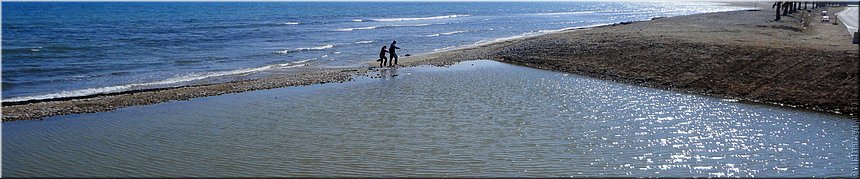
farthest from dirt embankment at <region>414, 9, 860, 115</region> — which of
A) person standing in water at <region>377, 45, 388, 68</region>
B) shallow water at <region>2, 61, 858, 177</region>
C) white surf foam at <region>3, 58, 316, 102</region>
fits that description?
white surf foam at <region>3, 58, 316, 102</region>

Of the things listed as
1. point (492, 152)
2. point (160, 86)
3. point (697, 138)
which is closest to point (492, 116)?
point (492, 152)

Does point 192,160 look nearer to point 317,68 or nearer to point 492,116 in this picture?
point 492,116

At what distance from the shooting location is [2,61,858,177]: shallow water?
12570 mm

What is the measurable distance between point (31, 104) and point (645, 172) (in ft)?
63.9

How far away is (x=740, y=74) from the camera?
73.7ft

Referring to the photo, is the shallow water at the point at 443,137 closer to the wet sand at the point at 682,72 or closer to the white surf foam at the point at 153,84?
the wet sand at the point at 682,72

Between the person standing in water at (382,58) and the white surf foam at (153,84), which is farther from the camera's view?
the person standing in water at (382,58)

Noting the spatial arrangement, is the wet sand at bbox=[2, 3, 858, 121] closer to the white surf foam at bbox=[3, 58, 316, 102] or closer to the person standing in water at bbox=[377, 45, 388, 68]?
the person standing in water at bbox=[377, 45, 388, 68]

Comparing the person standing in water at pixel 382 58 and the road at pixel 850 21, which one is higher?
the road at pixel 850 21

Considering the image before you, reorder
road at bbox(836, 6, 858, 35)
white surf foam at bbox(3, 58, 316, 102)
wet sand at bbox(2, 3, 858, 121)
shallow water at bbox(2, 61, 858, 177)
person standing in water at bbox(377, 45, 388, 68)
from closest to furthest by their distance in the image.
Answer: shallow water at bbox(2, 61, 858, 177) < wet sand at bbox(2, 3, 858, 121) < white surf foam at bbox(3, 58, 316, 102) < person standing in water at bbox(377, 45, 388, 68) < road at bbox(836, 6, 858, 35)

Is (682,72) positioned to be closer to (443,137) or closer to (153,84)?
(443,137)

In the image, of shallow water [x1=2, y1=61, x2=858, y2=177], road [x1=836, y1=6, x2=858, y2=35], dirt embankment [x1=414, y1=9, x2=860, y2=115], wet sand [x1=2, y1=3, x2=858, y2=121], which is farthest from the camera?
road [x1=836, y1=6, x2=858, y2=35]

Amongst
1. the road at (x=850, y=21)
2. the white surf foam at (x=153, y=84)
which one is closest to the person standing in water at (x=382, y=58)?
the white surf foam at (x=153, y=84)

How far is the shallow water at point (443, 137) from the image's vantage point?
12570 mm
